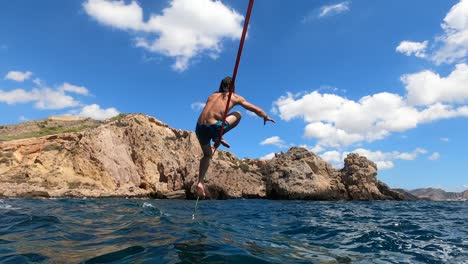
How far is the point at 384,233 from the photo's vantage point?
1005cm

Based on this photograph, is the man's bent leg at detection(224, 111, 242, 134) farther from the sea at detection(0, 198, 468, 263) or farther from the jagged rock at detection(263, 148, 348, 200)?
the jagged rock at detection(263, 148, 348, 200)

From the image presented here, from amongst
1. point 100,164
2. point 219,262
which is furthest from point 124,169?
point 219,262

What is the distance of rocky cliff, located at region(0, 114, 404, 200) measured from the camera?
40594mm

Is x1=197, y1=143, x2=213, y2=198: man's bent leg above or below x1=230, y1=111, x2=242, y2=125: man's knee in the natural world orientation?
below

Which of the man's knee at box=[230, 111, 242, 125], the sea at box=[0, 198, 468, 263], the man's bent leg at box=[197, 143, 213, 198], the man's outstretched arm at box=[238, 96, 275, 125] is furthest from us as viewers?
the man's bent leg at box=[197, 143, 213, 198]

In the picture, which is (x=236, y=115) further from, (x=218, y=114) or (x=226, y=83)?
(x=226, y=83)

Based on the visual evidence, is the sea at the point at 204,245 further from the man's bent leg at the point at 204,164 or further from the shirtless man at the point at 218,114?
the shirtless man at the point at 218,114

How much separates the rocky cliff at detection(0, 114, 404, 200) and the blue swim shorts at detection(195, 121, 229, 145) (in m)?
31.1

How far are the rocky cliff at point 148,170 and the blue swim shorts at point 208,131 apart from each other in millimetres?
31135

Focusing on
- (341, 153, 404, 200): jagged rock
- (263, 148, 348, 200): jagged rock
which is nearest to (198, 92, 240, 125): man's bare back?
(263, 148, 348, 200): jagged rock

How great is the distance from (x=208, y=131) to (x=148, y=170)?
42.7 metres

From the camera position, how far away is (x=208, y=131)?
7.98m

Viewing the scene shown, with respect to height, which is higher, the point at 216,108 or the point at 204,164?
the point at 216,108

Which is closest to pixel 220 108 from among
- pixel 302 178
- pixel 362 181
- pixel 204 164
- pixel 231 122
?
pixel 231 122
